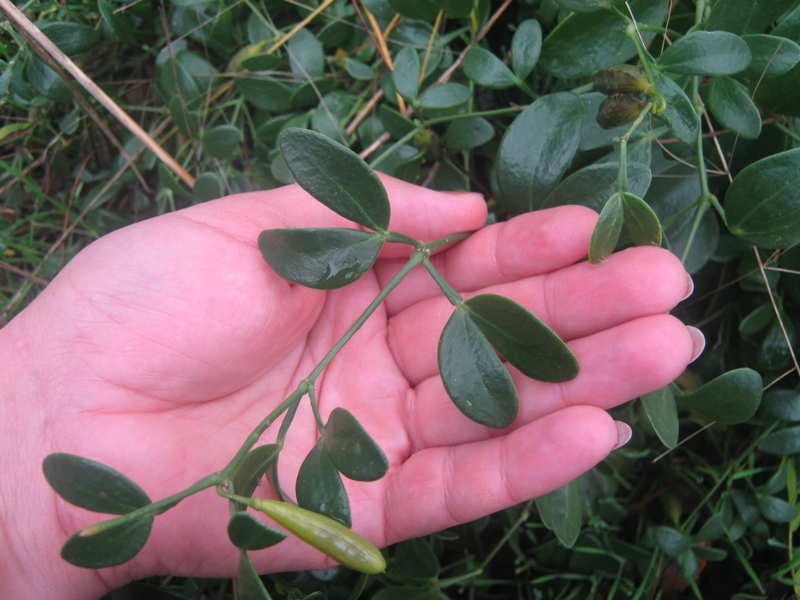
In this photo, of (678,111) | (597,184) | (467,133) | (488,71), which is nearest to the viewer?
(678,111)

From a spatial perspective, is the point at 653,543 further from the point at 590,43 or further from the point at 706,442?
the point at 590,43

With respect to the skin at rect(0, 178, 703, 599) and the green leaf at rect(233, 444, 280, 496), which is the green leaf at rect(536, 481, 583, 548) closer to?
the skin at rect(0, 178, 703, 599)

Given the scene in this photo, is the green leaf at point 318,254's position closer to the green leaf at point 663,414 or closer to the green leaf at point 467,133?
the green leaf at point 467,133

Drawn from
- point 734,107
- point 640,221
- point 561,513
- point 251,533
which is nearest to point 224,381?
point 251,533

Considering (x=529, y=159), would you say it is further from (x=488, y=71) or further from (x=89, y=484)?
(x=89, y=484)

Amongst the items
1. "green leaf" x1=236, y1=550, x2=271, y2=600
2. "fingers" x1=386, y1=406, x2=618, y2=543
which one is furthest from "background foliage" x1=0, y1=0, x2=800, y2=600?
"green leaf" x1=236, y1=550, x2=271, y2=600

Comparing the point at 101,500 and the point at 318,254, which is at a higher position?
the point at 318,254
